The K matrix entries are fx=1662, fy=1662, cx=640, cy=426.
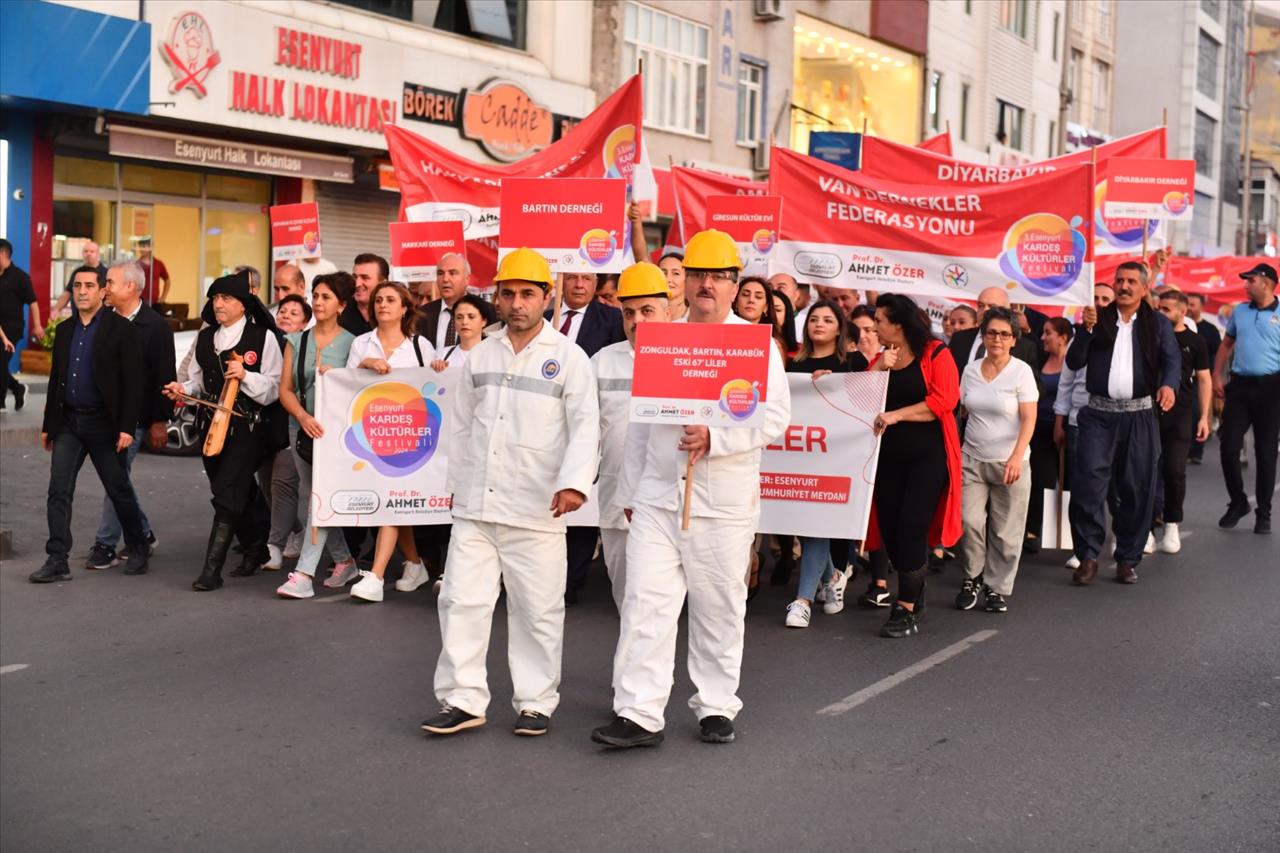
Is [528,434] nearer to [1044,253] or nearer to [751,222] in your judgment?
[1044,253]

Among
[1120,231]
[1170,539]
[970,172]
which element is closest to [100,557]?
[970,172]

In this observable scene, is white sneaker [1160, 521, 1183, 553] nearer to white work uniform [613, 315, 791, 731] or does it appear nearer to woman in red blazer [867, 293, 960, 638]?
woman in red blazer [867, 293, 960, 638]

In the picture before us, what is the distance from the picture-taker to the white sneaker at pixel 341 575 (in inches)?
394

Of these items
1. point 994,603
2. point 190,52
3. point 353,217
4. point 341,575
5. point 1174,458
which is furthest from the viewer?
point 353,217

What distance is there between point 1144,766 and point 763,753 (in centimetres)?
144

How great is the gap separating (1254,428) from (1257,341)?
73cm

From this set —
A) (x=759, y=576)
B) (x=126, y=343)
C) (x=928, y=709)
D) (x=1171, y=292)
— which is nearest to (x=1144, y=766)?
(x=928, y=709)

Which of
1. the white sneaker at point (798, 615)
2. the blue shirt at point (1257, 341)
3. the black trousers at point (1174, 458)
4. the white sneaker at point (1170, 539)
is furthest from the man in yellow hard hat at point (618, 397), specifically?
the blue shirt at point (1257, 341)

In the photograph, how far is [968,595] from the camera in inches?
386

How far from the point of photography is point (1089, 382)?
36.0 feet

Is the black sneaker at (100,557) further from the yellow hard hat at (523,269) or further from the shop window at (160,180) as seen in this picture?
the shop window at (160,180)

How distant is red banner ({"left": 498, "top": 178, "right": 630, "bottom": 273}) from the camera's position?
9891 mm

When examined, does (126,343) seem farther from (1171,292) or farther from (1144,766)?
(1171,292)

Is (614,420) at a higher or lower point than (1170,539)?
higher
